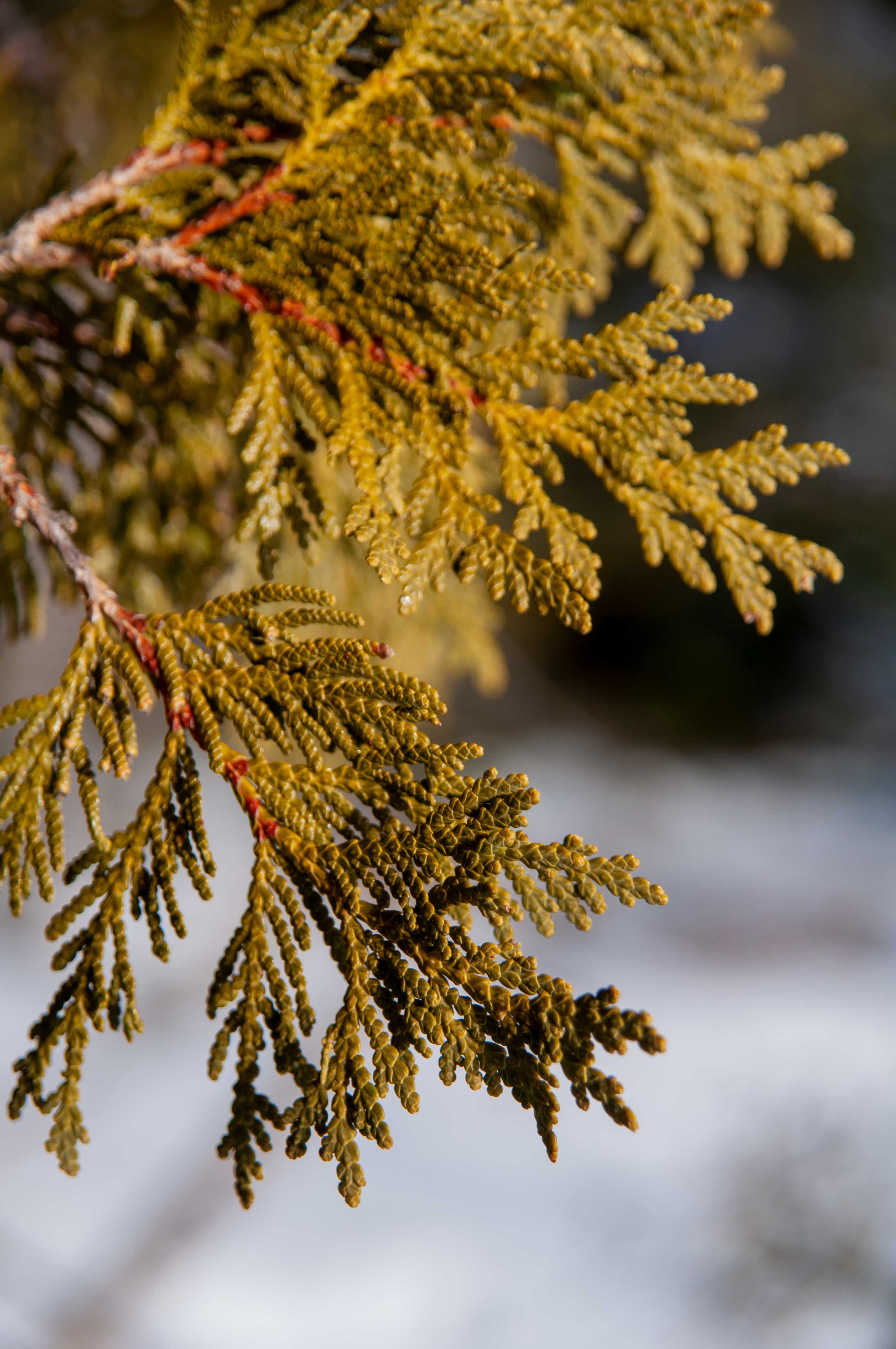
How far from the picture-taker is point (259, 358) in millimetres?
1020

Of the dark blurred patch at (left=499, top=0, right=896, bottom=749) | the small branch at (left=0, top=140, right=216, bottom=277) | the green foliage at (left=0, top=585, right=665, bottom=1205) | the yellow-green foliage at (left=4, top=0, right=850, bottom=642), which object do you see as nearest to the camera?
the green foliage at (left=0, top=585, right=665, bottom=1205)

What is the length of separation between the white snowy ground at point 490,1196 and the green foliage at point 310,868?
287cm

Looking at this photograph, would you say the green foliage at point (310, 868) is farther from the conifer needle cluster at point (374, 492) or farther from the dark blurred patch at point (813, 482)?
the dark blurred patch at point (813, 482)

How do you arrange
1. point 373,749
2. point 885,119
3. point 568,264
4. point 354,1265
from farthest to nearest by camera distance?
1. point 885,119
2. point 354,1265
3. point 568,264
4. point 373,749

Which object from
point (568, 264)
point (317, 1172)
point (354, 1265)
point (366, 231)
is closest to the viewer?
point (366, 231)

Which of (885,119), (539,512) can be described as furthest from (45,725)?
(885,119)

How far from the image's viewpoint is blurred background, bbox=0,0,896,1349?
327 centimetres

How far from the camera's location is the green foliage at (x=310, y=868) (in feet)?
2.50

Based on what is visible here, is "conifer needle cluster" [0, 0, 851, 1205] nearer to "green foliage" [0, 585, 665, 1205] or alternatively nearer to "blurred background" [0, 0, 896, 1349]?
"green foliage" [0, 585, 665, 1205]

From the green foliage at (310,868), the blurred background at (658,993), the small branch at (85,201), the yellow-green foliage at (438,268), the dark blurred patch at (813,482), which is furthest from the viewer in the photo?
the dark blurred patch at (813,482)

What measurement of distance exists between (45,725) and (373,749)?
410 millimetres

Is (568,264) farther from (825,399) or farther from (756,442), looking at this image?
(825,399)

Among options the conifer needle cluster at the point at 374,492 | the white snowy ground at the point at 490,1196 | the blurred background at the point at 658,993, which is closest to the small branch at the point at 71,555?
the conifer needle cluster at the point at 374,492

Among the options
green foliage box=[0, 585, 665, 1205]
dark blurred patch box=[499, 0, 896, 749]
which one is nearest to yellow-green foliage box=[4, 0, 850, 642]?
green foliage box=[0, 585, 665, 1205]
